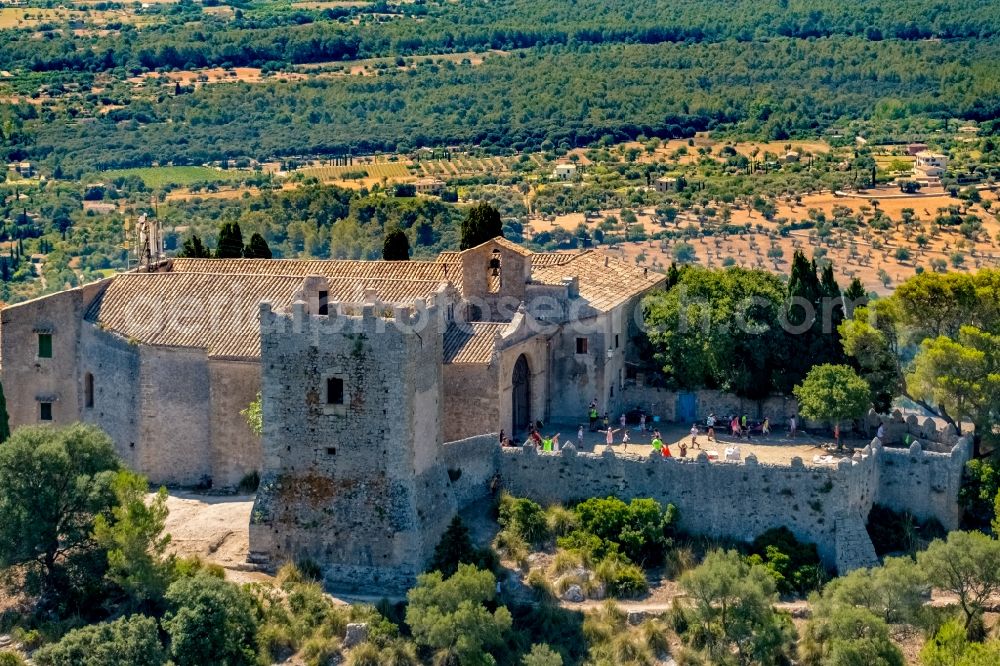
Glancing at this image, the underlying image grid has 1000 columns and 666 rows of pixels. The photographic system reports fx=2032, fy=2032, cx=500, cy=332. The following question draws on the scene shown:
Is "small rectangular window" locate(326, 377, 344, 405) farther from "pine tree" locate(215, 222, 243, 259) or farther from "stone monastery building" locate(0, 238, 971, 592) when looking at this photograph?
"pine tree" locate(215, 222, 243, 259)

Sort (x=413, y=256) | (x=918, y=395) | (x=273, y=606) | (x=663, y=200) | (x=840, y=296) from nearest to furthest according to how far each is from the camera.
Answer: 1. (x=273, y=606)
2. (x=918, y=395)
3. (x=840, y=296)
4. (x=413, y=256)
5. (x=663, y=200)

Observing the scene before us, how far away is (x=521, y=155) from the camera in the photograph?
116m

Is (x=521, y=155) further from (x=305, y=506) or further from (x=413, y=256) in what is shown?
(x=305, y=506)

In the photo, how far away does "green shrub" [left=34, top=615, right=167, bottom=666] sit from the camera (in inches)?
1738

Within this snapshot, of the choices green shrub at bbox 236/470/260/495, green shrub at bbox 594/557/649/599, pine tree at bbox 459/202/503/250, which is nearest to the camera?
green shrub at bbox 594/557/649/599

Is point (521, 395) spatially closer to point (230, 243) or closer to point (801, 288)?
point (801, 288)

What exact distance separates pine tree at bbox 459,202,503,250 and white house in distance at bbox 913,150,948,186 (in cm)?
5279

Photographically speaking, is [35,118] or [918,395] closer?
[918,395]

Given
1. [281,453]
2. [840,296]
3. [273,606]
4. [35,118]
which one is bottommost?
[273,606]

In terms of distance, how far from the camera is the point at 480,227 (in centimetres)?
5988

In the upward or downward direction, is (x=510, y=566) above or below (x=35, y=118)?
below

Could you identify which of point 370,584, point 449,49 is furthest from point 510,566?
point 449,49

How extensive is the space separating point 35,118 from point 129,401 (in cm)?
6649

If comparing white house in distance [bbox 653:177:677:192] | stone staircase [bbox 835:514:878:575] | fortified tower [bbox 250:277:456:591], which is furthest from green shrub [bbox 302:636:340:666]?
white house in distance [bbox 653:177:677:192]
